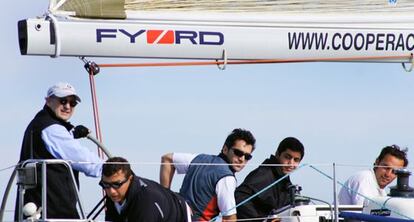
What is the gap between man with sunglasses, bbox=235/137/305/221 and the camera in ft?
38.8

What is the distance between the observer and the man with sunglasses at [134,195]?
34.4 feet

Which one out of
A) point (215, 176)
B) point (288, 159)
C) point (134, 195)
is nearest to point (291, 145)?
point (288, 159)

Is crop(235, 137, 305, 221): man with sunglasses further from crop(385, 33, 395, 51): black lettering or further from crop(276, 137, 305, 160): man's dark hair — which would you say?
crop(385, 33, 395, 51): black lettering

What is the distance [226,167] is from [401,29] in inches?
70.7

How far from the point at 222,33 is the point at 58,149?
5.09ft

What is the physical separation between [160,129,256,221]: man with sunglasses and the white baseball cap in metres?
0.83

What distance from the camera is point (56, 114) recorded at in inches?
445

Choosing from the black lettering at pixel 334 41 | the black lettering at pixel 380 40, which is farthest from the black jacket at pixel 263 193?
the black lettering at pixel 380 40

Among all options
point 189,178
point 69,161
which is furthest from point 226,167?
point 69,161

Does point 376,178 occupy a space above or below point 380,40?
below

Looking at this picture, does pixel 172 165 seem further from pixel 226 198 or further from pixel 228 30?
pixel 228 30

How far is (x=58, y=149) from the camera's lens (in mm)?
11227

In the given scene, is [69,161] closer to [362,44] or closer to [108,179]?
[108,179]

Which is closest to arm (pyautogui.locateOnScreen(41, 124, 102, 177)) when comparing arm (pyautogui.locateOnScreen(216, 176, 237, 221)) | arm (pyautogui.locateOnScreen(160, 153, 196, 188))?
arm (pyautogui.locateOnScreen(160, 153, 196, 188))
